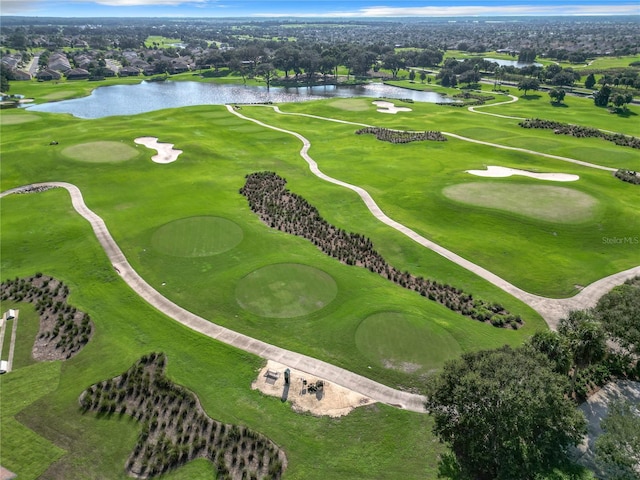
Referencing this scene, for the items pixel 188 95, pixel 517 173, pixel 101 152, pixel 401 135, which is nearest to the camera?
pixel 517 173

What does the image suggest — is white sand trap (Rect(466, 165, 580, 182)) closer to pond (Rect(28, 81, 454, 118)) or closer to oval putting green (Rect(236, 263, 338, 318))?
oval putting green (Rect(236, 263, 338, 318))

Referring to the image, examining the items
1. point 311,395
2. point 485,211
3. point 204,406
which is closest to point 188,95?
point 485,211

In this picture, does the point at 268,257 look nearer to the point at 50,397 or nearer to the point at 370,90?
the point at 50,397

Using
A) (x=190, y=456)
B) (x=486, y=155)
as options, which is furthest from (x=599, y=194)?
(x=190, y=456)

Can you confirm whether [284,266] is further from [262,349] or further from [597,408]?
[597,408]

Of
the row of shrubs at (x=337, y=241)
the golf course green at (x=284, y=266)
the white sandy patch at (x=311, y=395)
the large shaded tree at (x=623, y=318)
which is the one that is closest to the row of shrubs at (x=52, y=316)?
the golf course green at (x=284, y=266)

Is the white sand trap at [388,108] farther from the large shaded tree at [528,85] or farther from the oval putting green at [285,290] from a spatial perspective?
the oval putting green at [285,290]
